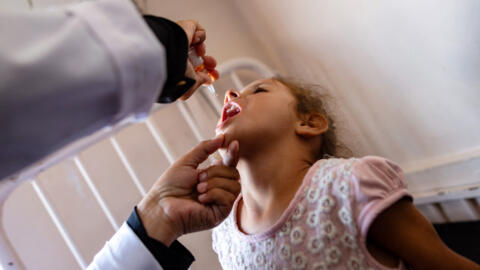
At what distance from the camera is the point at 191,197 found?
78 centimetres

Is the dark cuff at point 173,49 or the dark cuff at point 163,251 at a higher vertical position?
the dark cuff at point 173,49

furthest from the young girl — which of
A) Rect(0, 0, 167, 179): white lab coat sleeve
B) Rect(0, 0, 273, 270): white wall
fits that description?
Rect(0, 0, 273, 270): white wall

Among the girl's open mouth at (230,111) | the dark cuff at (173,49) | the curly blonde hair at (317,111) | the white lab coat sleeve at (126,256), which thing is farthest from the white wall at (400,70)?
the white lab coat sleeve at (126,256)

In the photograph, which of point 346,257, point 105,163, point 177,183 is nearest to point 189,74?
point 177,183

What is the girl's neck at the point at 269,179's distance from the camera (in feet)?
2.60

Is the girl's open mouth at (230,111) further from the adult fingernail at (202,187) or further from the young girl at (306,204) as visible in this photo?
the adult fingernail at (202,187)

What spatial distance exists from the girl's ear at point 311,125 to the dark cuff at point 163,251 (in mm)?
346

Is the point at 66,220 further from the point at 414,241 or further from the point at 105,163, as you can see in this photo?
the point at 414,241

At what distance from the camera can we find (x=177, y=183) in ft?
2.52

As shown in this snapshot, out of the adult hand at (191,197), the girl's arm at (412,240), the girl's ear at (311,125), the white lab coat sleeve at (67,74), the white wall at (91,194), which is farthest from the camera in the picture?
the white wall at (91,194)

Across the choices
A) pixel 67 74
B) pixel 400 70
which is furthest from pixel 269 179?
pixel 400 70

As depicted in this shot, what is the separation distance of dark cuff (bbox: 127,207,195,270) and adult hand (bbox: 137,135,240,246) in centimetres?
1

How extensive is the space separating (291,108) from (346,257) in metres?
0.35

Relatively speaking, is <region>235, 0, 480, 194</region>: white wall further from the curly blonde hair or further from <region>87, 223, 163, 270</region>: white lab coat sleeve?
<region>87, 223, 163, 270</region>: white lab coat sleeve
